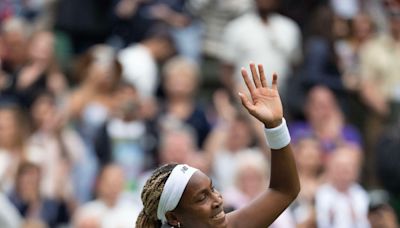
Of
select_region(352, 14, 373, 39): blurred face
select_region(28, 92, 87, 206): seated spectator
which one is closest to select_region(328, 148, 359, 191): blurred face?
select_region(28, 92, 87, 206): seated spectator

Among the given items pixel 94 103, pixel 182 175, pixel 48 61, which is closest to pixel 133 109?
pixel 94 103

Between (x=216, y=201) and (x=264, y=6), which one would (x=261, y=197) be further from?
(x=264, y=6)

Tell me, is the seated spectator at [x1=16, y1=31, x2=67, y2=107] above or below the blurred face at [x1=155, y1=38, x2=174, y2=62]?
above

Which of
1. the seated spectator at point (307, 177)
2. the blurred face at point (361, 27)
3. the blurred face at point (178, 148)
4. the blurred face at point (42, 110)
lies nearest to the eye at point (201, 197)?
the seated spectator at point (307, 177)

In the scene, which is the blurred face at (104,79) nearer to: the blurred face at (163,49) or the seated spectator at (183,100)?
the seated spectator at (183,100)

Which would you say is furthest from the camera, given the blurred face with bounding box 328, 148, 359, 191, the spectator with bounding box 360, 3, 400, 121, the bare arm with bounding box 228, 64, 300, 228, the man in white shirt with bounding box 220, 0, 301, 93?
the spectator with bounding box 360, 3, 400, 121

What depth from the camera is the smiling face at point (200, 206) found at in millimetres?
5297

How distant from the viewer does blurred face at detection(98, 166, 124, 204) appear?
9.56 m

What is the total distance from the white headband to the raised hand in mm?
363

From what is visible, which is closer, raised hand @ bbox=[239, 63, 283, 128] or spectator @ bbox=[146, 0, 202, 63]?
raised hand @ bbox=[239, 63, 283, 128]

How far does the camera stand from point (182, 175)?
5.34 meters

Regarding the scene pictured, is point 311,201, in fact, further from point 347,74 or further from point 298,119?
point 347,74

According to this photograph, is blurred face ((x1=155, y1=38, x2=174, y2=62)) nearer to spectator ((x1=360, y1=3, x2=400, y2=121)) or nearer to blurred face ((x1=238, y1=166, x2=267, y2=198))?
spectator ((x1=360, y1=3, x2=400, y2=121))

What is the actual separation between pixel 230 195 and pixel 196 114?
1361 mm
